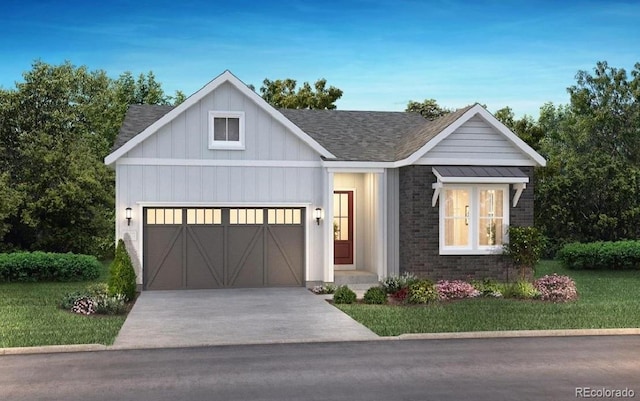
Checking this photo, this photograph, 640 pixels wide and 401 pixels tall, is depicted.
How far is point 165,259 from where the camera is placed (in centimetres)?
2041

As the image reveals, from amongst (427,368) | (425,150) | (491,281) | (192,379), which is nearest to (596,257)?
(491,281)

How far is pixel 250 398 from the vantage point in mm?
8703

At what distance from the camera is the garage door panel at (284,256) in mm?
21094

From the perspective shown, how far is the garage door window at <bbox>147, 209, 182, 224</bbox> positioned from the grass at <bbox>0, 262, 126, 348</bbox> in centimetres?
303

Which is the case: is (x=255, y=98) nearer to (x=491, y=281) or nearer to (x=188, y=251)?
(x=188, y=251)

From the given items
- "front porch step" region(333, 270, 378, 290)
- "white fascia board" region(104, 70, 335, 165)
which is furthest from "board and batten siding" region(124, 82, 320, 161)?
"front porch step" region(333, 270, 378, 290)

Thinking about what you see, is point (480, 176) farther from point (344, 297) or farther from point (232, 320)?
point (232, 320)

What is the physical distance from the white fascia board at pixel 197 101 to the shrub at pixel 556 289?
Result: 6700mm

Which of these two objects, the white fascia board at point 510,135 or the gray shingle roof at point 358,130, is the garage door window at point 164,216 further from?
the white fascia board at point 510,135

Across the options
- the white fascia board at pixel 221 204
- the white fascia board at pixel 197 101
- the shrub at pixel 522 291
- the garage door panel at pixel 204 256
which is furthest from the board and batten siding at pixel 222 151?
the shrub at pixel 522 291

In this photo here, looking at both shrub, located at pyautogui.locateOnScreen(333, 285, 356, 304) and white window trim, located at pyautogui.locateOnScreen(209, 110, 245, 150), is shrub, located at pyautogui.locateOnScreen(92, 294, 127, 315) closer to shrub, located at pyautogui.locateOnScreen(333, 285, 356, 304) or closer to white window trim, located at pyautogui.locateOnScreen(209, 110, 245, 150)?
shrub, located at pyautogui.locateOnScreen(333, 285, 356, 304)

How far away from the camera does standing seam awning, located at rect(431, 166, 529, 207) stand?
66.0ft

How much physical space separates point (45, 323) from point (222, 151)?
306 inches

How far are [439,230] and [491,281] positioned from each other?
6.55 feet
